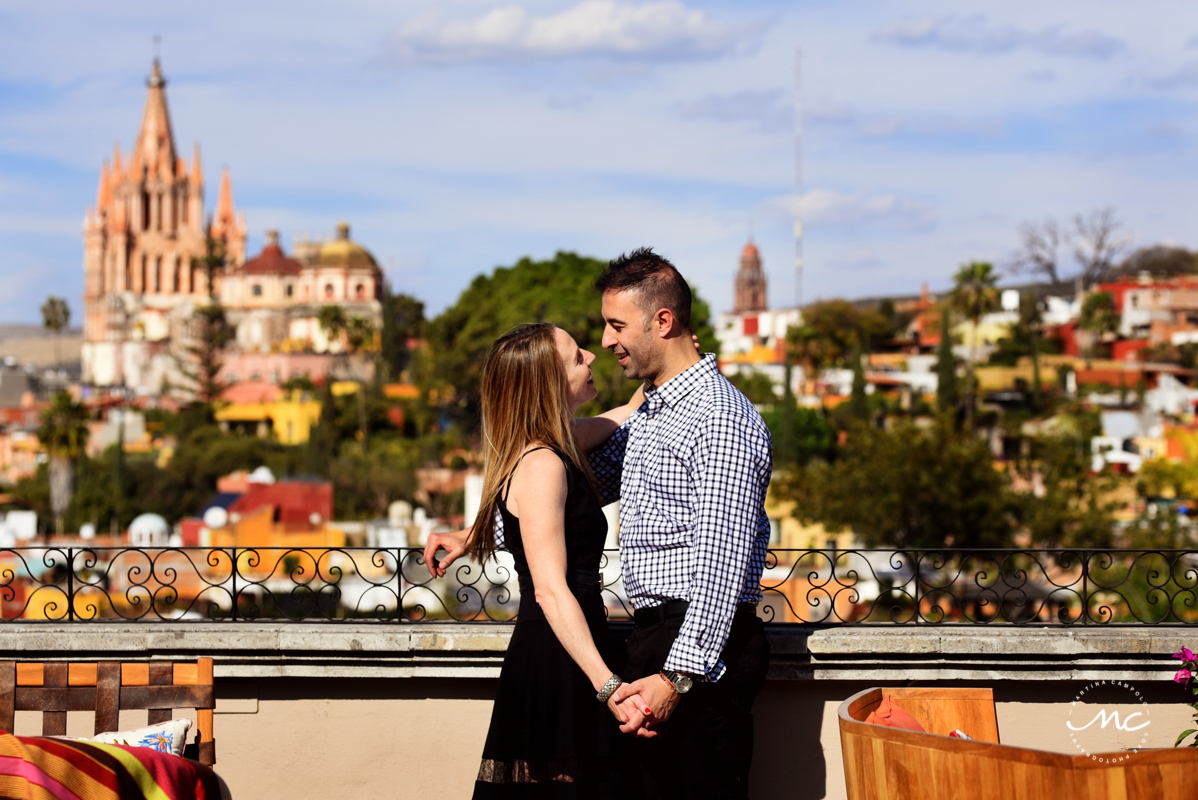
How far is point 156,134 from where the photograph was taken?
105 meters

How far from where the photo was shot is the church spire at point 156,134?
10388 cm

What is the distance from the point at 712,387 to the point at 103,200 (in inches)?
4412

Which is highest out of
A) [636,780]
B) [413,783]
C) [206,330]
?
[206,330]

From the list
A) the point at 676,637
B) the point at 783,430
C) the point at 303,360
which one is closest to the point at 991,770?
the point at 676,637

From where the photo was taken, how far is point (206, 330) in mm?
76938

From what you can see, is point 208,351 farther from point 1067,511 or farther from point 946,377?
point 1067,511

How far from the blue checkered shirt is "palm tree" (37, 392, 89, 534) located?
47396 millimetres

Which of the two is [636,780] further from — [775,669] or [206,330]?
[206,330]

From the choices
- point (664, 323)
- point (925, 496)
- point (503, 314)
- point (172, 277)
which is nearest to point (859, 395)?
point (503, 314)

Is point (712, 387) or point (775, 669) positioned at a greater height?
point (712, 387)

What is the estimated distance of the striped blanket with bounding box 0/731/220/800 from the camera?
2498 mm

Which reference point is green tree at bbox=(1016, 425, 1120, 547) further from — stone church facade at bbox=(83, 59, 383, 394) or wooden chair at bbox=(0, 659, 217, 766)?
stone church facade at bbox=(83, 59, 383, 394)

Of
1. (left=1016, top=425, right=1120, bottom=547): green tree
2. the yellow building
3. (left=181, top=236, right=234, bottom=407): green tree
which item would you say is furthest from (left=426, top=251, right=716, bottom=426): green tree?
(left=181, top=236, right=234, bottom=407): green tree

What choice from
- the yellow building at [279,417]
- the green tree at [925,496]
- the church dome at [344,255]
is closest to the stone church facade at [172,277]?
the church dome at [344,255]
